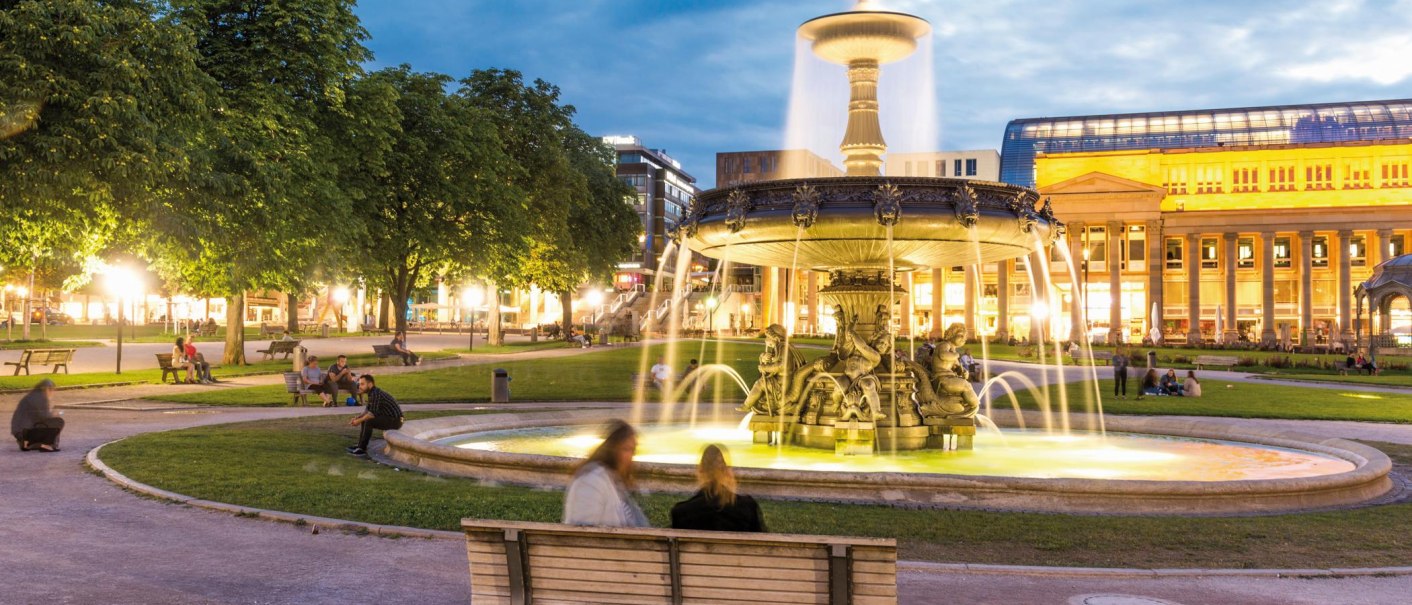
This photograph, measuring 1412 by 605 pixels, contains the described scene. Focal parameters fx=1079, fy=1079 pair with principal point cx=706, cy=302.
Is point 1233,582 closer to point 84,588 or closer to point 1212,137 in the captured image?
point 84,588

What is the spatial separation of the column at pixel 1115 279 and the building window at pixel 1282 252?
45.2 ft

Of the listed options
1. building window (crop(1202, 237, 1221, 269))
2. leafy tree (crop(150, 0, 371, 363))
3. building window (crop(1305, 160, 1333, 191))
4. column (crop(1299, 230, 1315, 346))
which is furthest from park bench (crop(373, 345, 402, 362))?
building window (crop(1305, 160, 1333, 191))

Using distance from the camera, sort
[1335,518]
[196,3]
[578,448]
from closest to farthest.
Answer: [1335,518] → [578,448] → [196,3]

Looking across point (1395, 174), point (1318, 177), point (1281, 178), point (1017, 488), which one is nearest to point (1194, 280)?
point (1281, 178)

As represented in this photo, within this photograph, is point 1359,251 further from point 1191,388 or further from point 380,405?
point 380,405

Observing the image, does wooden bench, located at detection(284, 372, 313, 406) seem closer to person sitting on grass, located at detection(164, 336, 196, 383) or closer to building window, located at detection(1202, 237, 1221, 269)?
person sitting on grass, located at detection(164, 336, 196, 383)

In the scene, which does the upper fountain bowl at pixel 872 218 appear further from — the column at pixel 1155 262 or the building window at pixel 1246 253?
the building window at pixel 1246 253

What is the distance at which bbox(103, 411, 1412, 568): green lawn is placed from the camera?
28.7ft

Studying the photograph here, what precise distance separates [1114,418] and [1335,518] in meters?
8.86

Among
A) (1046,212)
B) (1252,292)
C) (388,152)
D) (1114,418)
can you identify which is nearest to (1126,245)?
(1252,292)

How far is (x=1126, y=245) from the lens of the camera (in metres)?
87.0

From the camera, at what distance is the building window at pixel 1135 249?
3428 inches

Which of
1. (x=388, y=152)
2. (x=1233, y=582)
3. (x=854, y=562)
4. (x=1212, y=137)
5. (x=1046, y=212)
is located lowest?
(x=1233, y=582)

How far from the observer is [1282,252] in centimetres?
8775
